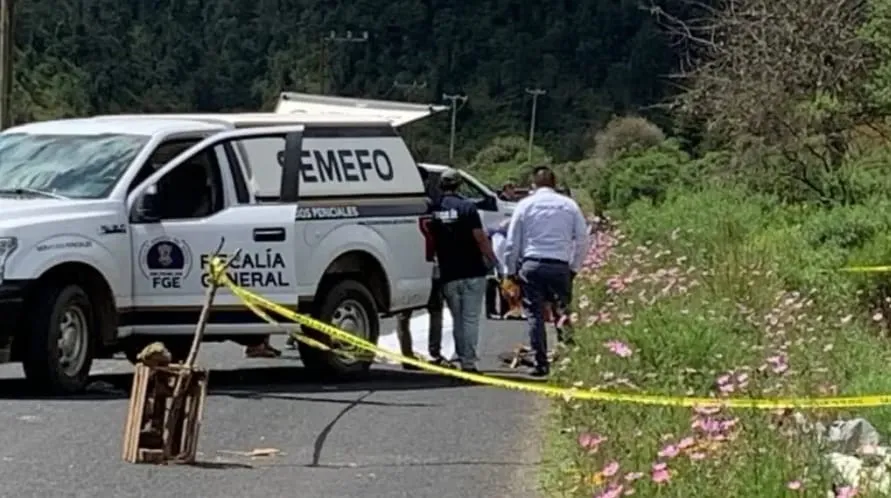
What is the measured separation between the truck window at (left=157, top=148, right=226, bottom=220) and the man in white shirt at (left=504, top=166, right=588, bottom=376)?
2.43 meters

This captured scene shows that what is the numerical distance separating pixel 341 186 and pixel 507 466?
4.75m

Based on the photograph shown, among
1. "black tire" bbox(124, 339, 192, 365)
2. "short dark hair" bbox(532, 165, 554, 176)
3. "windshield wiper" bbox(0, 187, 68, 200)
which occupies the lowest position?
"black tire" bbox(124, 339, 192, 365)

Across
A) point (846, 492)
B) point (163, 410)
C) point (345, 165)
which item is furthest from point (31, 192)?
point (846, 492)

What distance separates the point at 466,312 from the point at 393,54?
8602 centimetres

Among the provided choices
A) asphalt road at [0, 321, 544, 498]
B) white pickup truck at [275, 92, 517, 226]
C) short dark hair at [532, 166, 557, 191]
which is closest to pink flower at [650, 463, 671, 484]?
asphalt road at [0, 321, 544, 498]

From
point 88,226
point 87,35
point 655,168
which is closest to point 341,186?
point 88,226

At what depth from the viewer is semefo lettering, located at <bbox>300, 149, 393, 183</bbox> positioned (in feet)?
46.6

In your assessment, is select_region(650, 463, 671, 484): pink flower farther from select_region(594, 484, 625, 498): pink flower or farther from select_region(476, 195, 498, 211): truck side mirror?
select_region(476, 195, 498, 211): truck side mirror

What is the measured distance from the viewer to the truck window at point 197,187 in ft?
44.4

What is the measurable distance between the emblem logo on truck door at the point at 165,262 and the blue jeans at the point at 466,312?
7.79 feet

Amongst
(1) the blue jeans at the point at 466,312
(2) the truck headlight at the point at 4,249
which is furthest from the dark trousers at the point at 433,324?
(2) the truck headlight at the point at 4,249

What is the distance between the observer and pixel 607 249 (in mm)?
22766

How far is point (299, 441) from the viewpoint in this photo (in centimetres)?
1089

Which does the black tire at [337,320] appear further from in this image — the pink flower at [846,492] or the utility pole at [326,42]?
the utility pole at [326,42]
